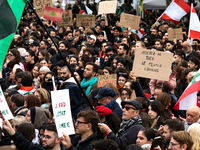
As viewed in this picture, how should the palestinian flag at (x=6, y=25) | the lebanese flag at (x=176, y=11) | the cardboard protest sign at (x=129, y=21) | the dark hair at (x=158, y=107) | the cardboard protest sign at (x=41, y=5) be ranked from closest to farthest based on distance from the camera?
the palestinian flag at (x=6, y=25), the dark hair at (x=158, y=107), the lebanese flag at (x=176, y=11), the cardboard protest sign at (x=129, y=21), the cardboard protest sign at (x=41, y=5)

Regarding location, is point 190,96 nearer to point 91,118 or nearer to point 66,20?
point 91,118

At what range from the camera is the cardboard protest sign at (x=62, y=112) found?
3.50 m

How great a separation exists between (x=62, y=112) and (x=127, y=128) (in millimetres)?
935

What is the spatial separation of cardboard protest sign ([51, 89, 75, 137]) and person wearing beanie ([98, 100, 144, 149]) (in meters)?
0.48

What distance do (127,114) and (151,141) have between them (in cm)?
51

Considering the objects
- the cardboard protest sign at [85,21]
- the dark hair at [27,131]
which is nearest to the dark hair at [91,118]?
the dark hair at [27,131]

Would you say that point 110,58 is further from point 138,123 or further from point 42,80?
point 138,123

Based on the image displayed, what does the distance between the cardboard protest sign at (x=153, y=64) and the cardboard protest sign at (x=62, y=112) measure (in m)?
2.28

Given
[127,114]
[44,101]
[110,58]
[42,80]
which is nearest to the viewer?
[127,114]

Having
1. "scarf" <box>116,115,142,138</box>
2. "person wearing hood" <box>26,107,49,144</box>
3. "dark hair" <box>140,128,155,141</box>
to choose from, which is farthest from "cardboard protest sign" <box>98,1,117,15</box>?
"dark hair" <box>140,128,155,141</box>

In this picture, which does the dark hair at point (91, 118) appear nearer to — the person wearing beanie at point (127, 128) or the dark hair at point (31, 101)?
the person wearing beanie at point (127, 128)

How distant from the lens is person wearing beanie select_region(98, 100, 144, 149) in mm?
3774

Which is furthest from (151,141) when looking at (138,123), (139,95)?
(139,95)

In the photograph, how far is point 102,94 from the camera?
4855 millimetres
